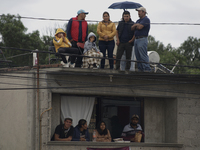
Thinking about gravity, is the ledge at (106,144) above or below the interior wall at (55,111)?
below

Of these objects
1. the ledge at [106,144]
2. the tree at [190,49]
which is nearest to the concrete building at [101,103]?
the ledge at [106,144]

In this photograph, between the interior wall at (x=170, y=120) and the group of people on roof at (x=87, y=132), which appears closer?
the group of people on roof at (x=87, y=132)

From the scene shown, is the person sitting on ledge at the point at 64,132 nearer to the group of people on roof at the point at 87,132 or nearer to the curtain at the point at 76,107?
the group of people on roof at the point at 87,132

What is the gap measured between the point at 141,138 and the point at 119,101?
167cm

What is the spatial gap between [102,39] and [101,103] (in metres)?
2.58

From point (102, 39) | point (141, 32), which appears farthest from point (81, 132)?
point (141, 32)

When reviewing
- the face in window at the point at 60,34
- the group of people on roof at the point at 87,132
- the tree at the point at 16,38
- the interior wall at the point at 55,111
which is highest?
the tree at the point at 16,38

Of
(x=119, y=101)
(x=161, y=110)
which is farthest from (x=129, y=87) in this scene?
(x=161, y=110)

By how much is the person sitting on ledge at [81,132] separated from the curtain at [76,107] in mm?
636

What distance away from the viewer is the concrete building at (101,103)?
13.2m

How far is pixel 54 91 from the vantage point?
44.1ft

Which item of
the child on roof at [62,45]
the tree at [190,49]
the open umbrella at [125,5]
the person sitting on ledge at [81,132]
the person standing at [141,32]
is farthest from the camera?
the tree at [190,49]

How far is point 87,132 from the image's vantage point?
13.7 m

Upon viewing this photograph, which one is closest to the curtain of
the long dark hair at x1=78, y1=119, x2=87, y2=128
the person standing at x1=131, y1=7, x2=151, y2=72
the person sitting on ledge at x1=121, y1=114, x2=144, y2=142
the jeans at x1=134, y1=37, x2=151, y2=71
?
the long dark hair at x1=78, y1=119, x2=87, y2=128
